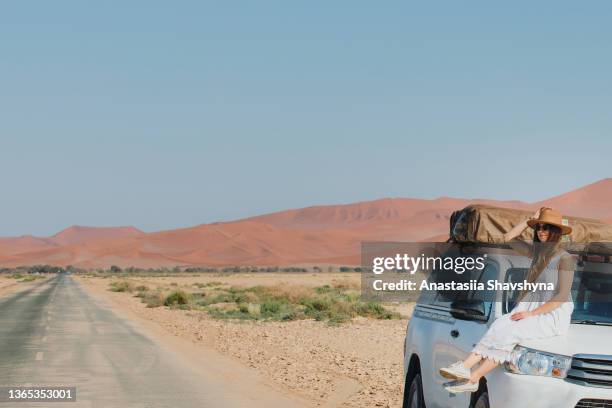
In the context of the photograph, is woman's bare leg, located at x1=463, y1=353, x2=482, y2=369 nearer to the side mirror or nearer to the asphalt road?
the side mirror

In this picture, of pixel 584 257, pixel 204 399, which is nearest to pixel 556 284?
pixel 584 257

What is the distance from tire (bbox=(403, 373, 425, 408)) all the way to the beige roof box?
5.27 ft

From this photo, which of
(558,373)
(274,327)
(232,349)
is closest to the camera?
(558,373)

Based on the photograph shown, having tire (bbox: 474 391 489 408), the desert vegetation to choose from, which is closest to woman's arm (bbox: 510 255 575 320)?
tire (bbox: 474 391 489 408)

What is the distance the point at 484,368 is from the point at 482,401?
19.2 inches

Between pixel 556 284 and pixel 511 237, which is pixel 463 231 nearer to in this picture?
pixel 511 237

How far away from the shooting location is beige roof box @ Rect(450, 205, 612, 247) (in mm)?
10039

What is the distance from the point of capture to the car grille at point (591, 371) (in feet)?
24.3

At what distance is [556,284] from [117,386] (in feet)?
31.6

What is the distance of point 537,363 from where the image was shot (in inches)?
300

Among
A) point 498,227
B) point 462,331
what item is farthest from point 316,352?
point 462,331

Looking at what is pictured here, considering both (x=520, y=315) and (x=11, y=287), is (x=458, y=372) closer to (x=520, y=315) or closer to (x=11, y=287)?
(x=520, y=315)

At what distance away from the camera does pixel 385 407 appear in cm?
1424

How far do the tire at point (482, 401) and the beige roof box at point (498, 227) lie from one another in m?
2.06
